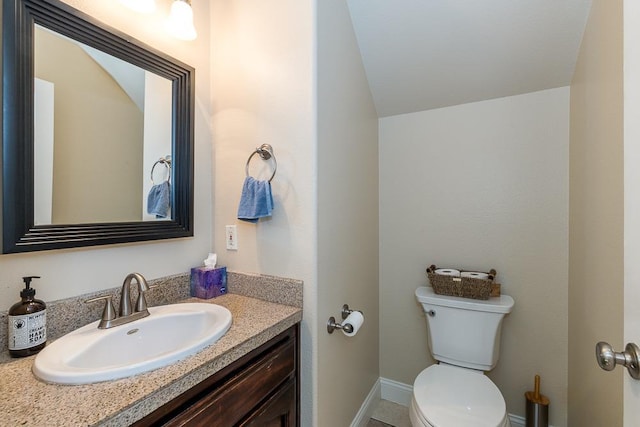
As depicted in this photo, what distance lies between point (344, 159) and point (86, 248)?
1.08 m

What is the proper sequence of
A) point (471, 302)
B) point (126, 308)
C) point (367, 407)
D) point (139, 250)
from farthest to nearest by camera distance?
point (367, 407), point (471, 302), point (139, 250), point (126, 308)

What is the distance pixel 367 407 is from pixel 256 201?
143 cm

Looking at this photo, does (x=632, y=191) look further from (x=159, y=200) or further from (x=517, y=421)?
(x=517, y=421)

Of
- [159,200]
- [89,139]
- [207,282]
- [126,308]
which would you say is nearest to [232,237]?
[207,282]

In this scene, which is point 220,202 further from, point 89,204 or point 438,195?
point 438,195

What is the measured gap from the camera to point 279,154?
1197mm

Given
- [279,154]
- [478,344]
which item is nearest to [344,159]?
[279,154]

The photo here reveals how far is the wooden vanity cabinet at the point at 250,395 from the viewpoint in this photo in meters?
0.68

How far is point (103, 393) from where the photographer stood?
0.58 m

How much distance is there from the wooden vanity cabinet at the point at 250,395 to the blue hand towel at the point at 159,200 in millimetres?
706

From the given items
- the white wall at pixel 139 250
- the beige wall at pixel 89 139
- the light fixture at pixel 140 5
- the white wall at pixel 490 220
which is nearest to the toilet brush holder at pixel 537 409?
the white wall at pixel 490 220

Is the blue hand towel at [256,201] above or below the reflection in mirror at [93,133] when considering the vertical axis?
below

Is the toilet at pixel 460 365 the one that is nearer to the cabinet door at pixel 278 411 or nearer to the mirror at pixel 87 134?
the cabinet door at pixel 278 411

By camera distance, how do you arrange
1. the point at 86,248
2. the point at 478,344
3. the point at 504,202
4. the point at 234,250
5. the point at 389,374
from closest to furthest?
1. the point at 86,248
2. the point at 234,250
3. the point at 478,344
4. the point at 504,202
5. the point at 389,374
